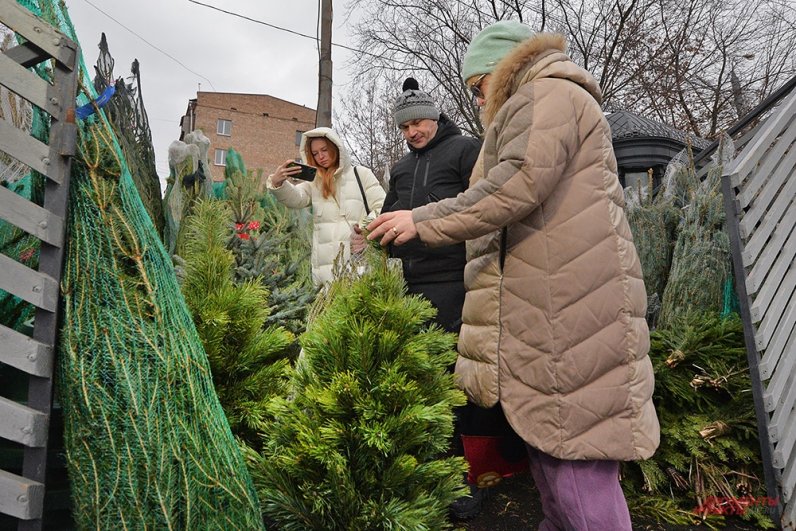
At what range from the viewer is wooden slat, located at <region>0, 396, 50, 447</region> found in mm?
1069

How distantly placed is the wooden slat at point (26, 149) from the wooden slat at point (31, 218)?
7 centimetres

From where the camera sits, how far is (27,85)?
1.11m

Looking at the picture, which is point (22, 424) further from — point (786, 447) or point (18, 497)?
point (786, 447)

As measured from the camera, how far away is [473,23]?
12.6 metres

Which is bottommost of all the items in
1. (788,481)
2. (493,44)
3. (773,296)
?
(788,481)

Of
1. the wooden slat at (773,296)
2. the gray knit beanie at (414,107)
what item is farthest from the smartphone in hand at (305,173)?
the wooden slat at (773,296)

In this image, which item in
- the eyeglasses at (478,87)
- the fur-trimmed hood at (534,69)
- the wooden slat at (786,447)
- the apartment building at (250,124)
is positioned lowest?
the wooden slat at (786,447)

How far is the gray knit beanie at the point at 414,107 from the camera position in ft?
8.41

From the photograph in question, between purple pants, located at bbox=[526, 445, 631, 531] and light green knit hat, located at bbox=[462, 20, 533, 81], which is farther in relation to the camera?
light green knit hat, located at bbox=[462, 20, 533, 81]

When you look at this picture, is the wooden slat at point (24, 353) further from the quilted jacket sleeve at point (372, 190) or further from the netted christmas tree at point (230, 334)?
the quilted jacket sleeve at point (372, 190)

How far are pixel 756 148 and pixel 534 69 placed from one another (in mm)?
1560

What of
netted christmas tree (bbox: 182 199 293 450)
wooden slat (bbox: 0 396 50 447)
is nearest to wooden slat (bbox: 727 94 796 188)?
netted christmas tree (bbox: 182 199 293 450)

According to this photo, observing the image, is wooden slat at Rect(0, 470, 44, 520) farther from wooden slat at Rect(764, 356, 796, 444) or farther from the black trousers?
wooden slat at Rect(764, 356, 796, 444)

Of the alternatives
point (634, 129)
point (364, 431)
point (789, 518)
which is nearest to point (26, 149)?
point (364, 431)
